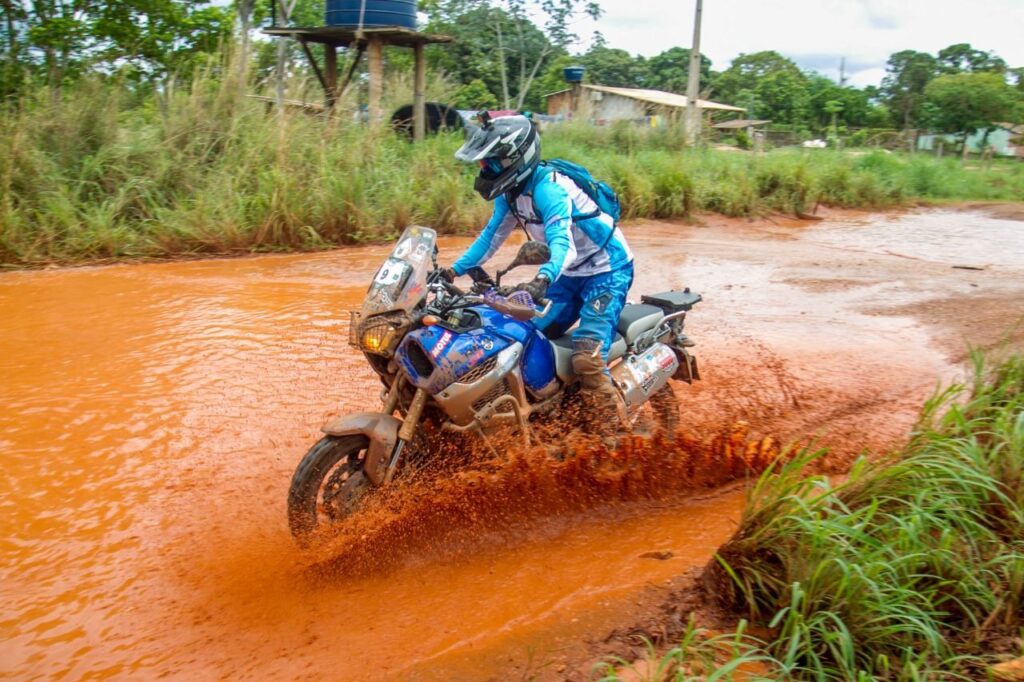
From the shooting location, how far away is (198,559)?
369cm

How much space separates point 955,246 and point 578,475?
9.98 meters

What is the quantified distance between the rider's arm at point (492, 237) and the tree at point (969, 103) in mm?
40839

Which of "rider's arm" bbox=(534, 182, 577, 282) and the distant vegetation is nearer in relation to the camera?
"rider's arm" bbox=(534, 182, 577, 282)

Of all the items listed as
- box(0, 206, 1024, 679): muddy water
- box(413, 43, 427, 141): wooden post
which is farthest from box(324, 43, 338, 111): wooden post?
box(0, 206, 1024, 679): muddy water

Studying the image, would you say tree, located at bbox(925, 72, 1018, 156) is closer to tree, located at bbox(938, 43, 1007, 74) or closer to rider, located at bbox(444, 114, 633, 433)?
tree, located at bbox(938, 43, 1007, 74)

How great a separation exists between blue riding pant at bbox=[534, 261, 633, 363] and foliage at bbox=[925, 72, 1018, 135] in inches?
1609

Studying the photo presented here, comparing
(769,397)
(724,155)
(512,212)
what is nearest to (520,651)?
(512,212)

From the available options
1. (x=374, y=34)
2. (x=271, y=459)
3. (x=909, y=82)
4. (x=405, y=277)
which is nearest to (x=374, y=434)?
(x=405, y=277)

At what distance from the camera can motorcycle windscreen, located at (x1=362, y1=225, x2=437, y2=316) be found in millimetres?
3482

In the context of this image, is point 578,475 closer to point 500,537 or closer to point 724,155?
point 500,537

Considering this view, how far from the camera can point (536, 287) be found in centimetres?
359

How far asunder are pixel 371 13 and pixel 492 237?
33.1ft

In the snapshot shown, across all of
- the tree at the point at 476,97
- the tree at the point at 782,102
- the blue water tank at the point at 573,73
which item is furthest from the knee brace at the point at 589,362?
the tree at the point at 782,102

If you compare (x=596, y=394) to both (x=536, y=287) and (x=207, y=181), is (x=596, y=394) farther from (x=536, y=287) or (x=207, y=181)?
(x=207, y=181)
